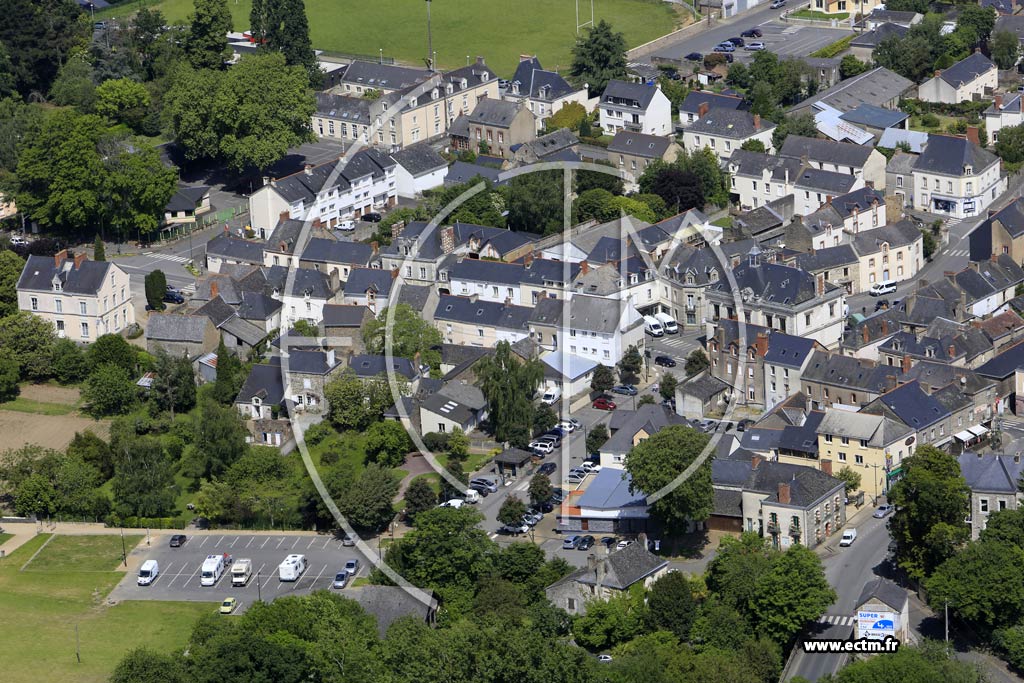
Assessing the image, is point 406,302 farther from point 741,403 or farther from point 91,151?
point 91,151

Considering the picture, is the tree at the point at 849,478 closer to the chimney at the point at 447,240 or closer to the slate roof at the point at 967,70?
the chimney at the point at 447,240


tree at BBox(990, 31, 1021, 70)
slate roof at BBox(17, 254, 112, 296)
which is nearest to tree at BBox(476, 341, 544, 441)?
slate roof at BBox(17, 254, 112, 296)

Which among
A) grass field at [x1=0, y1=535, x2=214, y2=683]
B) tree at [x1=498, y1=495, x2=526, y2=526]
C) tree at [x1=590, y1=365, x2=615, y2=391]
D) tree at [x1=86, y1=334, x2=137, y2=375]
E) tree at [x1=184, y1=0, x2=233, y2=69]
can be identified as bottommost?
grass field at [x1=0, y1=535, x2=214, y2=683]

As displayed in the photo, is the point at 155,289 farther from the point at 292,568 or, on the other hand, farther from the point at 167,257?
the point at 292,568

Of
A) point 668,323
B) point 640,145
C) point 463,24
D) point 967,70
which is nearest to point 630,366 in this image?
point 668,323

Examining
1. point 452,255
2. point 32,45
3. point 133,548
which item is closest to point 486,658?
point 133,548

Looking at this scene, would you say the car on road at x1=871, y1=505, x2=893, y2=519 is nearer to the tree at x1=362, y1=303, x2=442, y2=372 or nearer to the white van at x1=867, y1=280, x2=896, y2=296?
the white van at x1=867, y1=280, x2=896, y2=296
